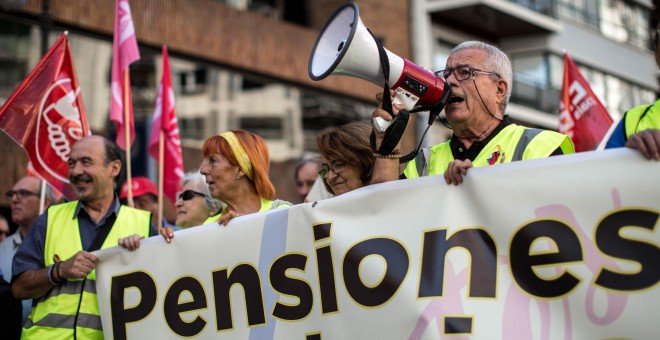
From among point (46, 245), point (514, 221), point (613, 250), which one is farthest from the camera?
point (46, 245)

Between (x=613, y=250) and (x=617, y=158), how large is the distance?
0.32 meters

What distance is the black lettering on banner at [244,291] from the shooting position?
3.88 meters

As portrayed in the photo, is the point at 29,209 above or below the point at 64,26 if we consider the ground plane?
below

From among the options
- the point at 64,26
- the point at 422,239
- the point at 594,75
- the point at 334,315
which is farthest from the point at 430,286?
the point at 594,75

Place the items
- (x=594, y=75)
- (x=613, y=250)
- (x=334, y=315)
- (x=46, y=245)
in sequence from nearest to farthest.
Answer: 1. (x=613, y=250)
2. (x=334, y=315)
3. (x=46, y=245)
4. (x=594, y=75)

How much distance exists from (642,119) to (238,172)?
6.52ft

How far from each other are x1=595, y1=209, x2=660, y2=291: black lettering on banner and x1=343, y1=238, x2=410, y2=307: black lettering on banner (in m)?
0.74

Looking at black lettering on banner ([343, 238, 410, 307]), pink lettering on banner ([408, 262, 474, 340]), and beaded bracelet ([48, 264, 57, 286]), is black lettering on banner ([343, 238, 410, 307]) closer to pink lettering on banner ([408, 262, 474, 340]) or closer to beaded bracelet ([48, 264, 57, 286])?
pink lettering on banner ([408, 262, 474, 340])

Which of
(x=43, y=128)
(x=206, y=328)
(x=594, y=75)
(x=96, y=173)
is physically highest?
(x=594, y=75)

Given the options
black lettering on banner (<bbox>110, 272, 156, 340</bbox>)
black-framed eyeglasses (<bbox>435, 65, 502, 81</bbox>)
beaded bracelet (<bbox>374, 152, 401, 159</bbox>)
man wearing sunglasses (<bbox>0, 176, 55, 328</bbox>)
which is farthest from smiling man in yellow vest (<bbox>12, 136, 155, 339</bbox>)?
black-framed eyeglasses (<bbox>435, 65, 502, 81</bbox>)

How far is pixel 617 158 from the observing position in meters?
3.15

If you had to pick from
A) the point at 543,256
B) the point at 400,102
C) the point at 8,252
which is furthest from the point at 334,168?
the point at 8,252

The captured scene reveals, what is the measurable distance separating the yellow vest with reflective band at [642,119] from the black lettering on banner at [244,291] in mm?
1629

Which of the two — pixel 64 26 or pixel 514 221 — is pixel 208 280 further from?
pixel 64 26
